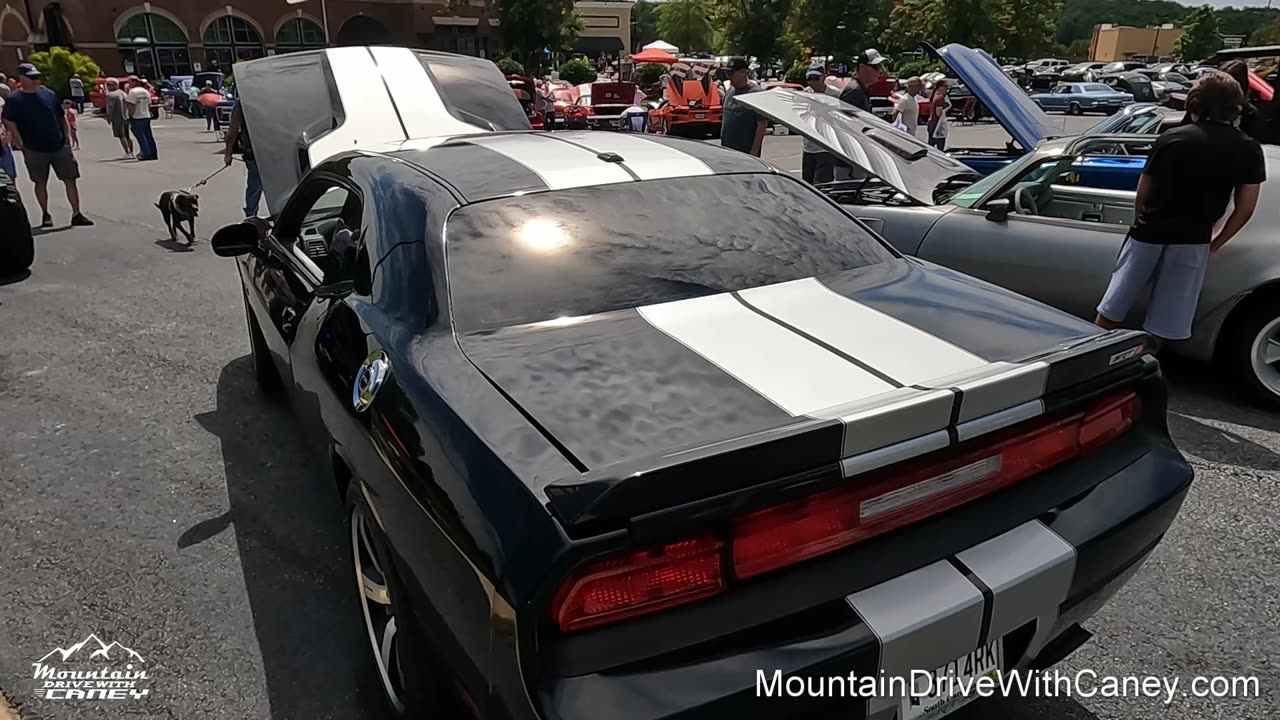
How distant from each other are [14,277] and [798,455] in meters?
8.17

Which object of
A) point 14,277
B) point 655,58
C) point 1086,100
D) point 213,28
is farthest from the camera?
point 213,28

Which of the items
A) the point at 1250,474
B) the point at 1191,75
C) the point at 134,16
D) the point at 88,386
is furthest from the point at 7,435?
the point at 134,16

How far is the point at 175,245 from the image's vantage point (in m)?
8.55

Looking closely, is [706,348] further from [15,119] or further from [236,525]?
[15,119]

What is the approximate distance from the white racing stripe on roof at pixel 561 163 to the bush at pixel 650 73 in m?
34.1

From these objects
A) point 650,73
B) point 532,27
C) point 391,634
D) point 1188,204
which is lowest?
point 391,634

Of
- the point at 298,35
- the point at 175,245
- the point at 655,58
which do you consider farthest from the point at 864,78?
the point at 298,35

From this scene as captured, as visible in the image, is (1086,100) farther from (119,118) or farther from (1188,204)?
(1188,204)

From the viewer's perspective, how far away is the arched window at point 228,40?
4694 centimetres

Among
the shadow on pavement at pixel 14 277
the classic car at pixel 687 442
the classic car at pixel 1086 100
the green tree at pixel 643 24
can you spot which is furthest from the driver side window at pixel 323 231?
the green tree at pixel 643 24

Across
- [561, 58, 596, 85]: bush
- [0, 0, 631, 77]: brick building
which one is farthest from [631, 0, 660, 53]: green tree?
[561, 58, 596, 85]: bush

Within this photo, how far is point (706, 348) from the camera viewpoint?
212 cm

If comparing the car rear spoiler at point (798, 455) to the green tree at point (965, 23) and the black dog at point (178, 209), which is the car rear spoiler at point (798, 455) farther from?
the green tree at point (965, 23)

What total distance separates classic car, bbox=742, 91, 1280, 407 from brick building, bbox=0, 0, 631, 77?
3819cm
